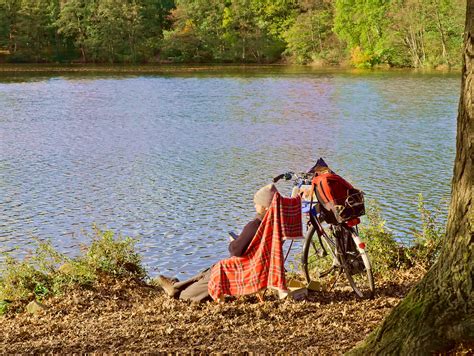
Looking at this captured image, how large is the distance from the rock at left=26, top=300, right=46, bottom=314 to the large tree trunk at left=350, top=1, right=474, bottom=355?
3470 millimetres

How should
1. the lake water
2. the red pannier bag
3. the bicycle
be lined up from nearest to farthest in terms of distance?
the red pannier bag < the bicycle < the lake water

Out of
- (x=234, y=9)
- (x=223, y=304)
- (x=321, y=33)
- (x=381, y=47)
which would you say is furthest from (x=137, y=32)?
(x=223, y=304)

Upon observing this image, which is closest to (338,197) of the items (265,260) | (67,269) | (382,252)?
(265,260)

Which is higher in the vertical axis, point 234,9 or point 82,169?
point 234,9

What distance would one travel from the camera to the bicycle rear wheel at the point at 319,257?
6559mm

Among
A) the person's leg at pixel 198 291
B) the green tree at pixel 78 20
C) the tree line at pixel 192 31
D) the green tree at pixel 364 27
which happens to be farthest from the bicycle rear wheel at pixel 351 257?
the green tree at pixel 78 20

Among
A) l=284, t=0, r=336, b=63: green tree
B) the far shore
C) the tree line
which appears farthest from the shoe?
l=284, t=0, r=336, b=63: green tree

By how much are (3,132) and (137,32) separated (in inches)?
1956

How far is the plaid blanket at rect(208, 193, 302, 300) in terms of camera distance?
603 cm

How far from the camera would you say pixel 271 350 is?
462cm

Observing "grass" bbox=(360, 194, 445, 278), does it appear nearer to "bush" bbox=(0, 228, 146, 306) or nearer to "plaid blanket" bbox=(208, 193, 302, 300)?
"plaid blanket" bbox=(208, 193, 302, 300)

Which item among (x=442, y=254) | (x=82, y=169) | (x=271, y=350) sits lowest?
(x=82, y=169)

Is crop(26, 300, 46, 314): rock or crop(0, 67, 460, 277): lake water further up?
crop(26, 300, 46, 314): rock

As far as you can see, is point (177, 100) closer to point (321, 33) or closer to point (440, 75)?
point (440, 75)
